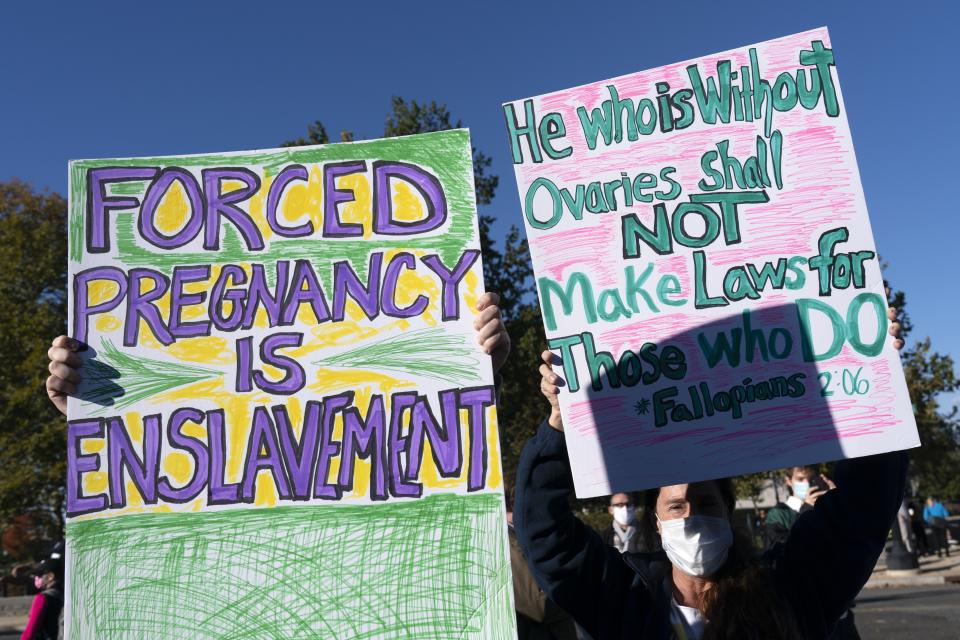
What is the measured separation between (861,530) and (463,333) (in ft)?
3.86

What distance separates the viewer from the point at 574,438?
7.75 ft

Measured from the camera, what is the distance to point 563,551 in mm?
2266

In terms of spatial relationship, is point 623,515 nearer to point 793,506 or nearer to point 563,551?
point 793,506

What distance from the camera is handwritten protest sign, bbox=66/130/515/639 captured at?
230 cm

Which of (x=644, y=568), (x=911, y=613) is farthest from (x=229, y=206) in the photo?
(x=911, y=613)

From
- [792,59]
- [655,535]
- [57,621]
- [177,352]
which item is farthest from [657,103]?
[57,621]

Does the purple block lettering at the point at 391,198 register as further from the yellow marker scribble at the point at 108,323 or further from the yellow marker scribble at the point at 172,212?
the yellow marker scribble at the point at 108,323

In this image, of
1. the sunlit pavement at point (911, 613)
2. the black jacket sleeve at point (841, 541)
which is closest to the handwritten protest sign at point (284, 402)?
the black jacket sleeve at point (841, 541)

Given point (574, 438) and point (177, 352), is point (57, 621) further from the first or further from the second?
point (574, 438)

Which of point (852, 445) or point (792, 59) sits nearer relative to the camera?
point (852, 445)

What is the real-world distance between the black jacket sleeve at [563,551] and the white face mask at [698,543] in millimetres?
139

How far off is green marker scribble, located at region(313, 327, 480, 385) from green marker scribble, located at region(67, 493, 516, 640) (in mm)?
352

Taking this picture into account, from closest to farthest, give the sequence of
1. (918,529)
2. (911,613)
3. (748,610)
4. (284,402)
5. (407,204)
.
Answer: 1. (748,610)
2. (284,402)
3. (407,204)
4. (911,613)
5. (918,529)

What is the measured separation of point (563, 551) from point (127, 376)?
1.31 meters
